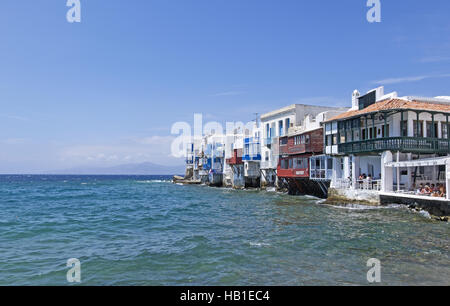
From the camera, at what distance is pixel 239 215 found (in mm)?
27312

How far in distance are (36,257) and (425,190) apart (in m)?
23.4

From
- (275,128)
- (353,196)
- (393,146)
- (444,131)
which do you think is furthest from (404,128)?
(275,128)

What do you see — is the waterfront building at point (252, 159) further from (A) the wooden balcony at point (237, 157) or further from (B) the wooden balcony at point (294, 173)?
(B) the wooden balcony at point (294, 173)

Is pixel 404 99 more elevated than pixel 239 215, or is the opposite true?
pixel 404 99

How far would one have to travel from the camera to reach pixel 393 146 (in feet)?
86.5

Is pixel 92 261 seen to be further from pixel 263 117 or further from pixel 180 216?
pixel 263 117

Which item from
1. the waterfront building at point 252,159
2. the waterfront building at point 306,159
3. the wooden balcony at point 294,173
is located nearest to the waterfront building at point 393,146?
the waterfront building at point 306,159

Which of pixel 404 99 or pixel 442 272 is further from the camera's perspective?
pixel 404 99

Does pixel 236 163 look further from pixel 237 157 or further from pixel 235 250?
pixel 235 250

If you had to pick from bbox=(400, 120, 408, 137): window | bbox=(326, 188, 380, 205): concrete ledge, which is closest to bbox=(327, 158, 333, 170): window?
bbox=(326, 188, 380, 205): concrete ledge

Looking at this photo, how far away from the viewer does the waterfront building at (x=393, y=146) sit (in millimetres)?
26453

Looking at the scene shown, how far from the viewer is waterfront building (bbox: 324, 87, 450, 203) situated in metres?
26.5

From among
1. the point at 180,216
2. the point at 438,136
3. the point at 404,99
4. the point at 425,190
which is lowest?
the point at 180,216
